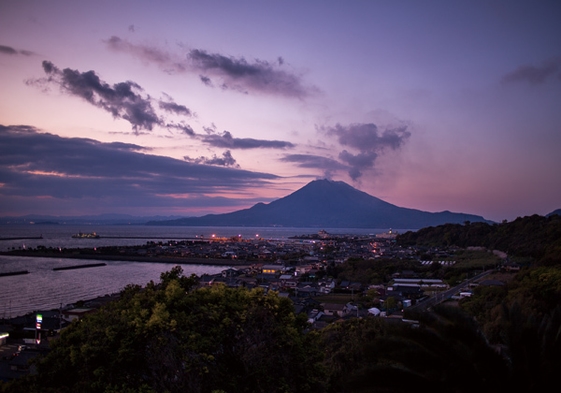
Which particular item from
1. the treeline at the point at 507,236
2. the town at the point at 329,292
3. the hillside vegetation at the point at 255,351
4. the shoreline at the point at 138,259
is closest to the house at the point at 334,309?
the town at the point at 329,292

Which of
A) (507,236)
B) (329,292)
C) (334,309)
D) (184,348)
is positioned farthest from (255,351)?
(507,236)

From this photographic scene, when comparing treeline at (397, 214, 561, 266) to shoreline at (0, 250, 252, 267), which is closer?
treeline at (397, 214, 561, 266)

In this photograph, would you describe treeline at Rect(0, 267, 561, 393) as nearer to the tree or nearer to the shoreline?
the tree

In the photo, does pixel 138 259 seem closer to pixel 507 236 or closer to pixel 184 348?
pixel 507 236

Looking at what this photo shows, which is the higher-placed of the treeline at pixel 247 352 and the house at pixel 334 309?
the treeline at pixel 247 352

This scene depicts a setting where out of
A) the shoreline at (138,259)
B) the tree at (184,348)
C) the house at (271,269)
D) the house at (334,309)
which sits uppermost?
the tree at (184,348)

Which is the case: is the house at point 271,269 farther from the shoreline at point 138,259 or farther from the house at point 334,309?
the house at point 334,309

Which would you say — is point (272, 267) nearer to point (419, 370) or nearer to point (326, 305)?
point (326, 305)

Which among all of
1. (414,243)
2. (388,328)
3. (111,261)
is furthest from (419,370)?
(414,243)

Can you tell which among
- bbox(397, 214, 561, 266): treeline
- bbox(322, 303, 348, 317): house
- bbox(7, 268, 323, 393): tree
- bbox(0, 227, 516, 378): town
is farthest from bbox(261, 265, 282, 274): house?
bbox(7, 268, 323, 393): tree
